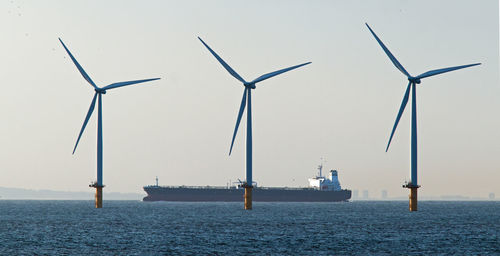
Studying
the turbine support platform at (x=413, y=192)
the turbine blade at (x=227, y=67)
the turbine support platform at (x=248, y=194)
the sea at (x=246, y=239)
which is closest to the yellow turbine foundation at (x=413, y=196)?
the turbine support platform at (x=413, y=192)

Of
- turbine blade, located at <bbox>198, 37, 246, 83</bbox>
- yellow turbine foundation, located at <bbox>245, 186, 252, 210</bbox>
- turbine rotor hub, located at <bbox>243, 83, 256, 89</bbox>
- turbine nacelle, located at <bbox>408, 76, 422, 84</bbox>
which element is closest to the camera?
turbine blade, located at <bbox>198, 37, 246, 83</bbox>

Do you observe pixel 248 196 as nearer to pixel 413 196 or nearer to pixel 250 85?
pixel 250 85

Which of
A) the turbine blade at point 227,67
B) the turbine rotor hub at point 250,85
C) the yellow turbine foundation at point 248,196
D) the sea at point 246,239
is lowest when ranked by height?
the sea at point 246,239

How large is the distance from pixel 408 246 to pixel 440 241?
26.9ft

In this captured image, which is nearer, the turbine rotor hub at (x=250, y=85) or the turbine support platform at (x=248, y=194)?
the turbine rotor hub at (x=250, y=85)

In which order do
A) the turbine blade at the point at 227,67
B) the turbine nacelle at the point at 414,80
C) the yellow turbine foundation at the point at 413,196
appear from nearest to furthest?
the turbine blade at the point at 227,67 → the turbine nacelle at the point at 414,80 → the yellow turbine foundation at the point at 413,196

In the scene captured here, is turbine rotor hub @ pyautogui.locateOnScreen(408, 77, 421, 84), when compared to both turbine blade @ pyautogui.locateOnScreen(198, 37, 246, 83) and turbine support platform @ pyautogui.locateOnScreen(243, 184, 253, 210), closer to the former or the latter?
turbine blade @ pyautogui.locateOnScreen(198, 37, 246, 83)

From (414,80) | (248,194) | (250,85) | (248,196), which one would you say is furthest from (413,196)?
(250,85)

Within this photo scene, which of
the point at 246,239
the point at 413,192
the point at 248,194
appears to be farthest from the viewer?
the point at 248,194

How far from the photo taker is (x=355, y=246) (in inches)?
3152

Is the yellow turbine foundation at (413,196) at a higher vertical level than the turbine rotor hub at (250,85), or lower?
lower

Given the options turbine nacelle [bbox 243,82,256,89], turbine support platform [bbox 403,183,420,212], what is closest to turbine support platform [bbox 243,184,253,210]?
turbine nacelle [bbox 243,82,256,89]

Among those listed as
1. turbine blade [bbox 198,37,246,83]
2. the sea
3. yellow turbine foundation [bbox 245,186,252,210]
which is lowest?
the sea

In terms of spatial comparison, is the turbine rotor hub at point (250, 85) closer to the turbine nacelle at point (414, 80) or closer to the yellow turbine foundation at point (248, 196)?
the yellow turbine foundation at point (248, 196)
